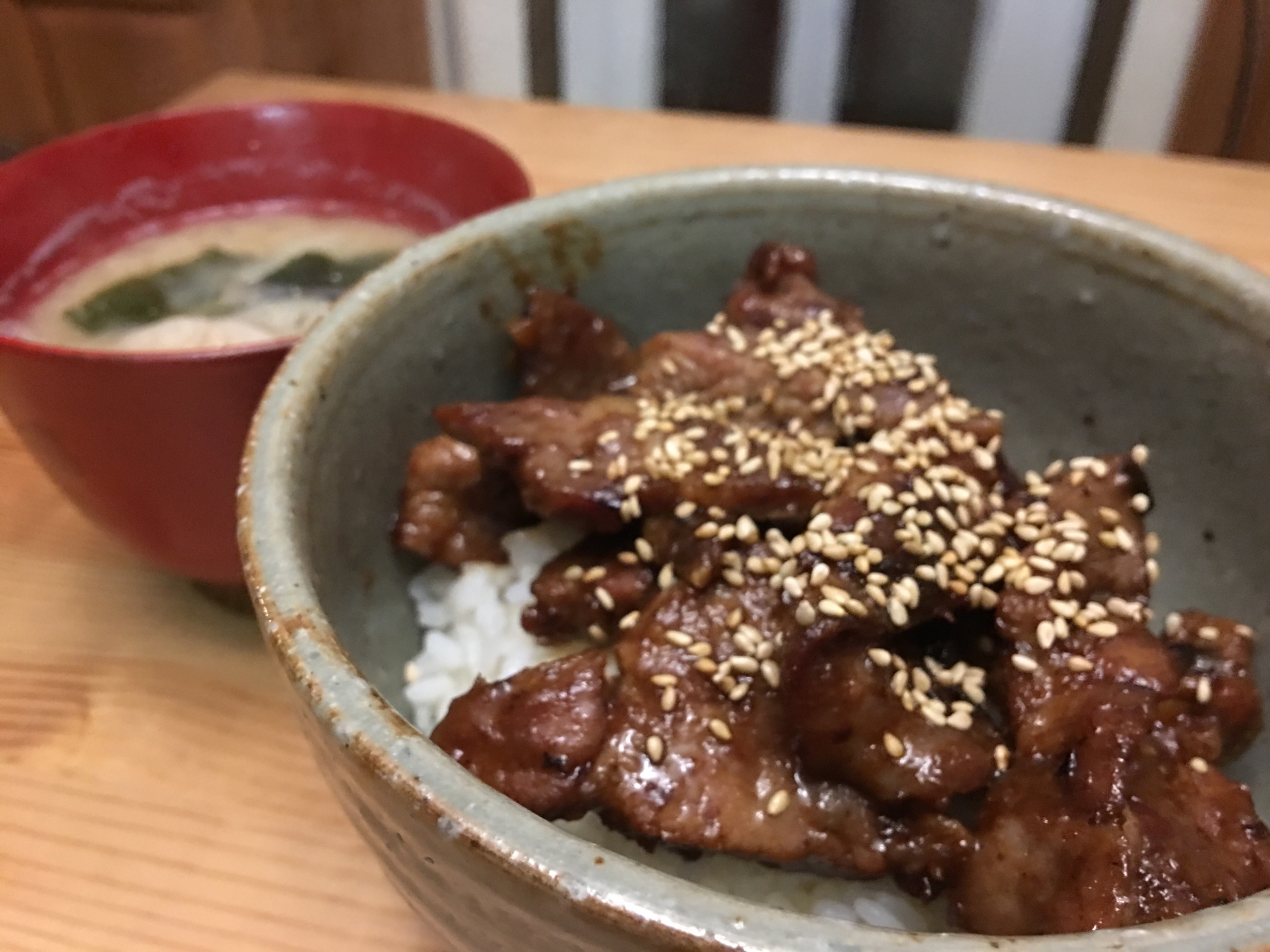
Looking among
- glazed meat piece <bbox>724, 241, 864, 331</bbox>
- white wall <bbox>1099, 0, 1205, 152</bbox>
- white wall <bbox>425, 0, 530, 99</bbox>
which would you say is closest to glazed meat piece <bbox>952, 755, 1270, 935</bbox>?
glazed meat piece <bbox>724, 241, 864, 331</bbox>

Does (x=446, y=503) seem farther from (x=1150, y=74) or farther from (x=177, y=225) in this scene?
(x=1150, y=74)

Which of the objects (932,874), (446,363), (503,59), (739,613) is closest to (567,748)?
(739,613)

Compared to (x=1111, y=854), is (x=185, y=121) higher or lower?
higher

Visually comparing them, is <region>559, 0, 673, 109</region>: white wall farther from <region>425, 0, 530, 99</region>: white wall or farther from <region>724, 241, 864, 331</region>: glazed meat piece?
<region>724, 241, 864, 331</region>: glazed meat piece

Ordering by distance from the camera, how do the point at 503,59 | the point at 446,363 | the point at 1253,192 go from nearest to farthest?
the point at 446,363
the point at 1253,192
the point at 503,59

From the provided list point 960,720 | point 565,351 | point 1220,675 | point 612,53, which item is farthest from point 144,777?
point 612,53

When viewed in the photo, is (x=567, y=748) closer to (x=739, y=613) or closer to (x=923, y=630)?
(x=739, y=613)
